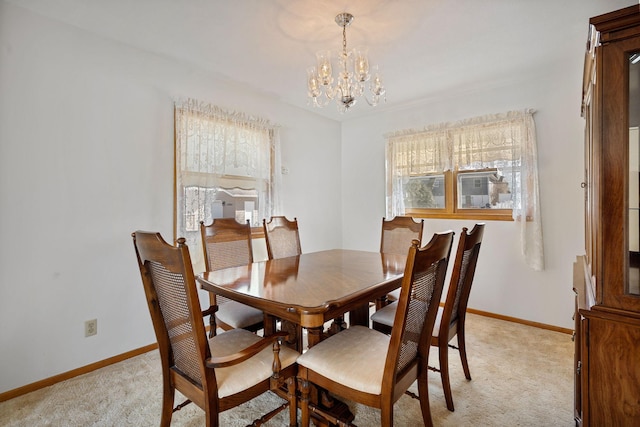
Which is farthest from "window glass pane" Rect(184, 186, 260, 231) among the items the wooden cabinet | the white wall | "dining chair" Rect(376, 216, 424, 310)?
the wooden cabinet

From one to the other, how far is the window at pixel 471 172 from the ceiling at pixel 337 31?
631 mm

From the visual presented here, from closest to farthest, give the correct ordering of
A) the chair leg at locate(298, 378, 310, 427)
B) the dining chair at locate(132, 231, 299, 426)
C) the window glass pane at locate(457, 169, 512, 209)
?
the dining chair at locate(132, 231, 299, 426)
the chair leg at locate(298, 378, 310, 427)
the window glass pane at locate(457, 169, 512, 209)

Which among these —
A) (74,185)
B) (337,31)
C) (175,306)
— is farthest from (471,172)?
(74,185)

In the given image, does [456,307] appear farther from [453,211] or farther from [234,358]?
[453,211]

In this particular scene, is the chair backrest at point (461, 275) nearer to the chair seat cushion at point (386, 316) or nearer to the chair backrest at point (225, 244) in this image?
the chair seat cushion at point (386, 316)

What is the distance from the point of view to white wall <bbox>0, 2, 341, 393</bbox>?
197cm

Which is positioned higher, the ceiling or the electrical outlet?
the ceiling

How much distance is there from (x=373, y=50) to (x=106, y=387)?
3.20 metres

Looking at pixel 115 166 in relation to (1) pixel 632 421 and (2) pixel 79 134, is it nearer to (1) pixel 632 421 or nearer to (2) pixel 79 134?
(2) pixel 79 134

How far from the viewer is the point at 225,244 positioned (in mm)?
2426

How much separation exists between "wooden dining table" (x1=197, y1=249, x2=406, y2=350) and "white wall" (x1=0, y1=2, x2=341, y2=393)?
1.08 metres

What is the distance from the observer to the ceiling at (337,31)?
1979mm

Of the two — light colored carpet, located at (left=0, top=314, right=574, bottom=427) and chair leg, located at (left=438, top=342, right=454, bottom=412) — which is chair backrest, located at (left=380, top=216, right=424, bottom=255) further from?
chair leg, located at (left=438, top=342, right=454, bottom=412)

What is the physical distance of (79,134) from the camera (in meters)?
2.22
